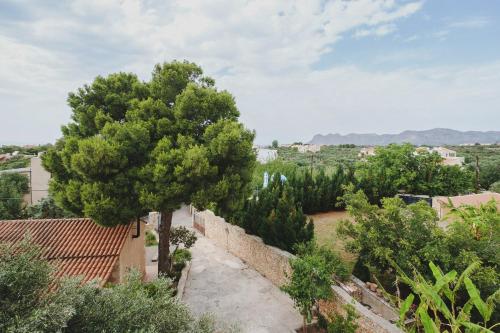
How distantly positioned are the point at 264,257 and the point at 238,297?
87.8 inches

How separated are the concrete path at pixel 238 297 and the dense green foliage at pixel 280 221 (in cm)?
188

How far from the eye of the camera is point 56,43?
44.2ft

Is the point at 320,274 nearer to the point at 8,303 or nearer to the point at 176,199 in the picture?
the point at 176,199

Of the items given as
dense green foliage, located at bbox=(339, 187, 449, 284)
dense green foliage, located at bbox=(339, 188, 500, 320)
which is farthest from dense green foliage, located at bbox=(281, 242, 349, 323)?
dense green foliage, located at bbox=(339, 188, 500, 320)

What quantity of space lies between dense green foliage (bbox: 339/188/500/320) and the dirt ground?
2.22 meters

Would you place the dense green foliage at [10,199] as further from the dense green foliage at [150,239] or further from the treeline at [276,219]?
the treeline at [276,219]

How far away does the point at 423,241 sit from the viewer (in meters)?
8.50

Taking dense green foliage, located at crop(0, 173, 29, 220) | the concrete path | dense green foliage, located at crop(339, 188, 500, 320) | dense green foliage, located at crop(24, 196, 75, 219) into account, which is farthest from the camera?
dense green foliage, located at crop(0, 173, 29, 220)

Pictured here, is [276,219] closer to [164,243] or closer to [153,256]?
[164,243]

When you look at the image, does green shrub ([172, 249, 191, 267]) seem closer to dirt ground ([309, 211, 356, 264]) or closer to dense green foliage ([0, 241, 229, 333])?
dirt ground ([309, 211, 356, 264])

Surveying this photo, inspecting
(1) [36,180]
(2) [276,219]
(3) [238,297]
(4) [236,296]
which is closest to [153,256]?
(4) [236,296]

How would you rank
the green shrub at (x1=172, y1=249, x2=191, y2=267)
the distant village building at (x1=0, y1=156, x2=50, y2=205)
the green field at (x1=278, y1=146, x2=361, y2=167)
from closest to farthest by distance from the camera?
the green shrub at (x1=172, y1=249, x2=191, y2=267) < the distant village building at (x1=0, y1=156, x2=50, y2=205) < the green field at (x1=278, y1=146, x2=361, y2=167)

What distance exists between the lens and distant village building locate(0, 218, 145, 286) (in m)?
9.02

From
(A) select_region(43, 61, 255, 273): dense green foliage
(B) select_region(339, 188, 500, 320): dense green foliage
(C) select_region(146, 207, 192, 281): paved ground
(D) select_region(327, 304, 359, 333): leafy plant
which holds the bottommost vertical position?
(C) select_region(146, 207, 192, 281): paved ground
